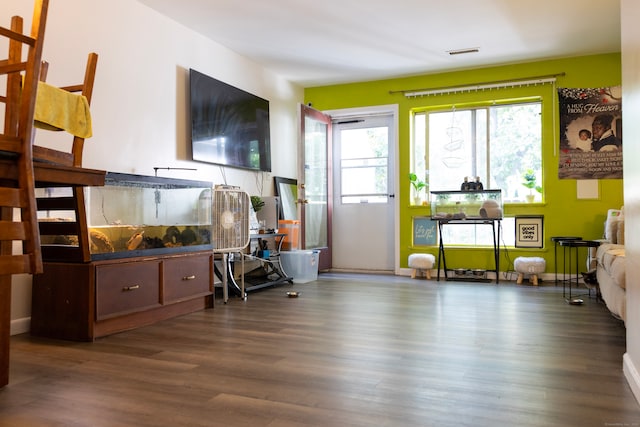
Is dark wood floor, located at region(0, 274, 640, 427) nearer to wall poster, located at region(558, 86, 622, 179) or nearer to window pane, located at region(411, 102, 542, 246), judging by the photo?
wall poster, located at region(558, 86, 622, 179)

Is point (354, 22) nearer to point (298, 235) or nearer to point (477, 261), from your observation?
point (298, 235)

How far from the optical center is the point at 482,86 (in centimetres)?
594

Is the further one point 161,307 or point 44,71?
point 161,307

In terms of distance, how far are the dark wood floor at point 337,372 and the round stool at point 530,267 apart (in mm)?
Result: 1636

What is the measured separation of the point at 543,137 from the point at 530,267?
156 centimetres

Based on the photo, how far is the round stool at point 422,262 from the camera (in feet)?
19.2

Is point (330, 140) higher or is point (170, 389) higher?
point (330, 140)

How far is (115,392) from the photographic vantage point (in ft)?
6.52

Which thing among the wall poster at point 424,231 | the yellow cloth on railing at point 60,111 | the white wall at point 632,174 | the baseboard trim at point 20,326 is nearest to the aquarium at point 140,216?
the baseboard trim at point 20,326

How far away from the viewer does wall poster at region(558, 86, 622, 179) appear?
4.84 meters

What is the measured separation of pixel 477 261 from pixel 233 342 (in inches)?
157

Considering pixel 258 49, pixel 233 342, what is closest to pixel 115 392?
pixel 233 342

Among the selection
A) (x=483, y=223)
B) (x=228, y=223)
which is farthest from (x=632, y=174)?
(x=483, y=223)

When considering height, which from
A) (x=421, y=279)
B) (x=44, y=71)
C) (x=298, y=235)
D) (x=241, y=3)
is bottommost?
(x=421, y=279)
